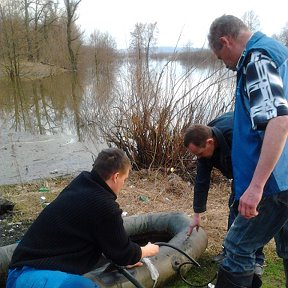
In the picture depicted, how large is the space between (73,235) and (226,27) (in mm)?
1349

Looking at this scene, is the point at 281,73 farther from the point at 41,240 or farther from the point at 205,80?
the point at 205,80

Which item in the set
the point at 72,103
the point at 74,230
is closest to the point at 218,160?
the point at 74,230

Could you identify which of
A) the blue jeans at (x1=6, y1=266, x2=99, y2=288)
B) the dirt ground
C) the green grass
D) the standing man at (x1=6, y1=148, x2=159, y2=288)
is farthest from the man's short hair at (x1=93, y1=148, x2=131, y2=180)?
the dirt ground

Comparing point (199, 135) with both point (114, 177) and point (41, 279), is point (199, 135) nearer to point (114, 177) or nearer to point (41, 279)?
point (114, 177)

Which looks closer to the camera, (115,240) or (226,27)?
(226,27)

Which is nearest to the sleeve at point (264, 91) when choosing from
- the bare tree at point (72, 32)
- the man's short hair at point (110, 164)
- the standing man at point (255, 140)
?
the standing man at point (255, 140)

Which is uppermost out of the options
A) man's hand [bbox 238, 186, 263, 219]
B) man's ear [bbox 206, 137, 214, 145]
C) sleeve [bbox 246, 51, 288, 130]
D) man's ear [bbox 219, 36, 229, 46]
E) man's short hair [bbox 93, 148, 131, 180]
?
man's ear [bbox 219, 36, 229, 46]

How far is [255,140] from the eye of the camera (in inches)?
78.7

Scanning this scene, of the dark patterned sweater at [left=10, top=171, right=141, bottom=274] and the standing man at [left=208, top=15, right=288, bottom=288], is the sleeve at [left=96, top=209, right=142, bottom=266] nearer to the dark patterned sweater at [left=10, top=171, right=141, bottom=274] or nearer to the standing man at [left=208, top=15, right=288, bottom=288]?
the dark patterned sweater at [left=10, top=171, right=141, bottom=274]

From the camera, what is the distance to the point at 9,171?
301 inches

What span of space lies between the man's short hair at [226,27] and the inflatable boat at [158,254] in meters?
1.56

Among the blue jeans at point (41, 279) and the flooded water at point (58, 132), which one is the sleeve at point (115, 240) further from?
the flooded water at point (58, 132)

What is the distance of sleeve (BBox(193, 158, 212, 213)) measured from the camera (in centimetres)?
316

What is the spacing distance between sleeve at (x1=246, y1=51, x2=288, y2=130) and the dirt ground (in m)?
2.15
